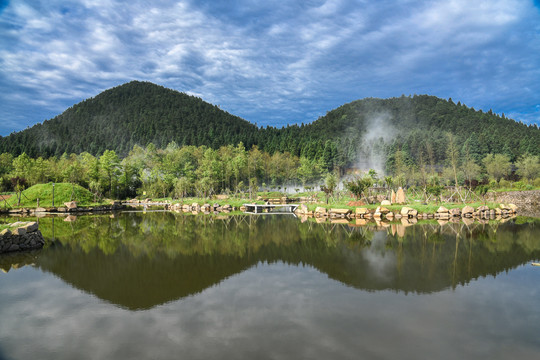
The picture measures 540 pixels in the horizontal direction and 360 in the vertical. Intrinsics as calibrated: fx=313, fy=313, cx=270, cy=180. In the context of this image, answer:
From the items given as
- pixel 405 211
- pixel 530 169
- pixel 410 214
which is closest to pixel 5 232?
pixel 405 211

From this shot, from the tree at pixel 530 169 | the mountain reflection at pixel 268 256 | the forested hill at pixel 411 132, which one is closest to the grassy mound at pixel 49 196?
the mountain reflection at pixel 268 256

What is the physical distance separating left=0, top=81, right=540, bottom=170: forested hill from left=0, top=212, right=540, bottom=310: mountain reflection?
5793cm

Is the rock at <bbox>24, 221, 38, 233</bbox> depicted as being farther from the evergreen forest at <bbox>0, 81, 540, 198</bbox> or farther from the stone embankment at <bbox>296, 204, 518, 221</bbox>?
the evergreen forest at <bbox>0, 81, 540, 198</bbox>

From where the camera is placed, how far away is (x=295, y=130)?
393ft

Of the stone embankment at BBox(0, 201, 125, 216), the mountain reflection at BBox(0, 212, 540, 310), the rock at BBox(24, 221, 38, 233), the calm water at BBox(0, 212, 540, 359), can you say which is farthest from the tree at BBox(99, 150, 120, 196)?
the calm water at BBox(0, 212, 540, 359)

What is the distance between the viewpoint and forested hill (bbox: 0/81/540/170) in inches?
3233

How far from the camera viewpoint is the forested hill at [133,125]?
360 ft

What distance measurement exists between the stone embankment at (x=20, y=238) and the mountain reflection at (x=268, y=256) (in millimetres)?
819

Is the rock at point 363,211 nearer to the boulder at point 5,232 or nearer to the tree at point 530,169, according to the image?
the boulder at point 5,232

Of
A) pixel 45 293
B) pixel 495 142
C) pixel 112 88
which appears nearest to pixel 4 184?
pixel 45 293

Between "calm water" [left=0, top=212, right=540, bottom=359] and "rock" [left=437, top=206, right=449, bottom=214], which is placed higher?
"rock" [left=437, top=206, right=449, bottom=214]

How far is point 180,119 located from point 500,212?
390 ft

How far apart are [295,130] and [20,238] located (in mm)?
110232

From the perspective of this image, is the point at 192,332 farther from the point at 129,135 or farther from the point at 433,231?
the point at 129,135
